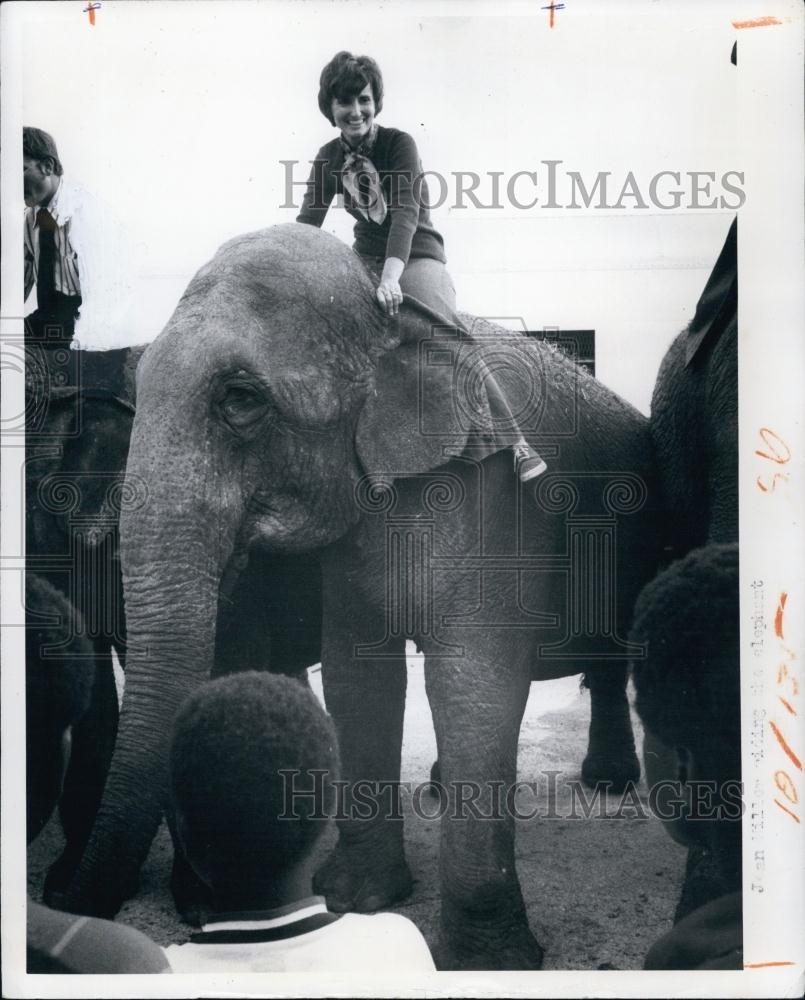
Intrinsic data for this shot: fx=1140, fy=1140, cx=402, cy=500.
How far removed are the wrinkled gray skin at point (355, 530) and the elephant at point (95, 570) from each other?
0.11 metres

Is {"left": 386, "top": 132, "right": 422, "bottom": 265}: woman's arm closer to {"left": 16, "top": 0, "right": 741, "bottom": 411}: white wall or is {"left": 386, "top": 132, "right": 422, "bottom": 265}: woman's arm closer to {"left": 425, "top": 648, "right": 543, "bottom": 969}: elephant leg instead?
{"left": 16, "top": 0, "right": 741, "bottom": 411}: white wall

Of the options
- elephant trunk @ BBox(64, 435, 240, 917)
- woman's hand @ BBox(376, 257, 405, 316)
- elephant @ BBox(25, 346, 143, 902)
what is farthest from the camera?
elephant @ BBox(25, 346, 143, 902)

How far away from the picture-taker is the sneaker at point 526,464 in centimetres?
281

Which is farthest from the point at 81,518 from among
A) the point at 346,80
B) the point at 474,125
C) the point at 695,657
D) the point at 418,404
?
the point at 695,657

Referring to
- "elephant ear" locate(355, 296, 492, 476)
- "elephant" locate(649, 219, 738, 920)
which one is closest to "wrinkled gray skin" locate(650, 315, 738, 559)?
"elephant" locate(649, 219, 738, 920)

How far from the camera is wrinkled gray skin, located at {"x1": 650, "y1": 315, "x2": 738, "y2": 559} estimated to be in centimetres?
289

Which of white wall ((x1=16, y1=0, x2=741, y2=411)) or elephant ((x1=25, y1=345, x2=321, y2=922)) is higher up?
white wall ((x1=16, y1=0, x2=741, y2=411))

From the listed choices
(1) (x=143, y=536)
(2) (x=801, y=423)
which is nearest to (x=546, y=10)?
(2) (x=801, y=423)

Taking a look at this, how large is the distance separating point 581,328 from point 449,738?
1072 millimetres

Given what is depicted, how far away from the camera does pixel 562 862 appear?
2.88 meters

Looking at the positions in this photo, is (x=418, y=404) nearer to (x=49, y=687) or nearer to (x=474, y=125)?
(x=474, y=125)

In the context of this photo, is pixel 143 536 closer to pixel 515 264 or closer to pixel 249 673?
pixel 249 673

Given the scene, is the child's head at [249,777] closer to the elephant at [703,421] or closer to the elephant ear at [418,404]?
the elephant ear at [418,404]

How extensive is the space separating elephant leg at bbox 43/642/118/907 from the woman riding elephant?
3.96 ft
